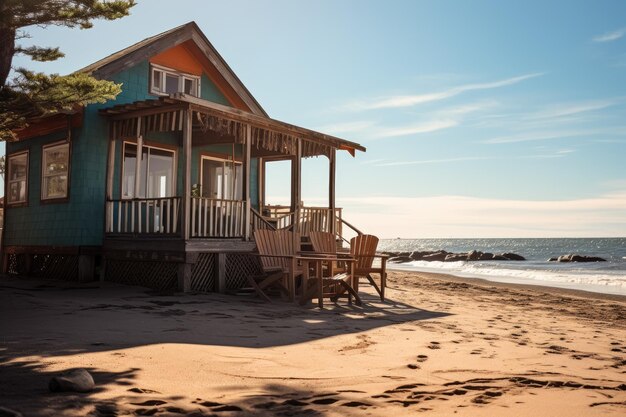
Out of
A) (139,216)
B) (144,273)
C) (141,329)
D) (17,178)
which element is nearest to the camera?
(141,329)

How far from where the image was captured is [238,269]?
12031mm

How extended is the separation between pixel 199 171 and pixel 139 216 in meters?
3.42

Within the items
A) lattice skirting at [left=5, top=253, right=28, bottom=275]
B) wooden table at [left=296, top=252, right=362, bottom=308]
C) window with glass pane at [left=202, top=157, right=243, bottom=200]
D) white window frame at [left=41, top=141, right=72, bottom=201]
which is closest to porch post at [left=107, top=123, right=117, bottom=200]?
white window frame at [left=41, top=141, right=72, bottom=201]

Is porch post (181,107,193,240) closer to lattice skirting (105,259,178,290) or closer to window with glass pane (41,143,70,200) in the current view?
lattice skirting (105,259,178,290)

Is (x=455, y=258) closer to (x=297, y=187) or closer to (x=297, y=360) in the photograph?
(x=297, y=187)

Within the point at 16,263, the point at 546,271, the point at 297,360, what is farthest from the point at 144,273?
the point at 546,271

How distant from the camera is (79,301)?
861 cm

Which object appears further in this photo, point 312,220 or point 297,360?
point 312,220

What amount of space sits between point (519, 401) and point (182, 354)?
257 centimetres

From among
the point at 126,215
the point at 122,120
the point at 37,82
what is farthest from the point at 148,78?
the point at 37,82

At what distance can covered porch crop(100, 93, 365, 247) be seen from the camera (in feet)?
36.3

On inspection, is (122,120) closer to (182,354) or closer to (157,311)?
(157,311)

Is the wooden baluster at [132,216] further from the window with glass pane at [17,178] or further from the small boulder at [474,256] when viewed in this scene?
the small boulder at [474,256]

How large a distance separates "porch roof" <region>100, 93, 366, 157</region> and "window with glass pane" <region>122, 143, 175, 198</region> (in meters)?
1.00
